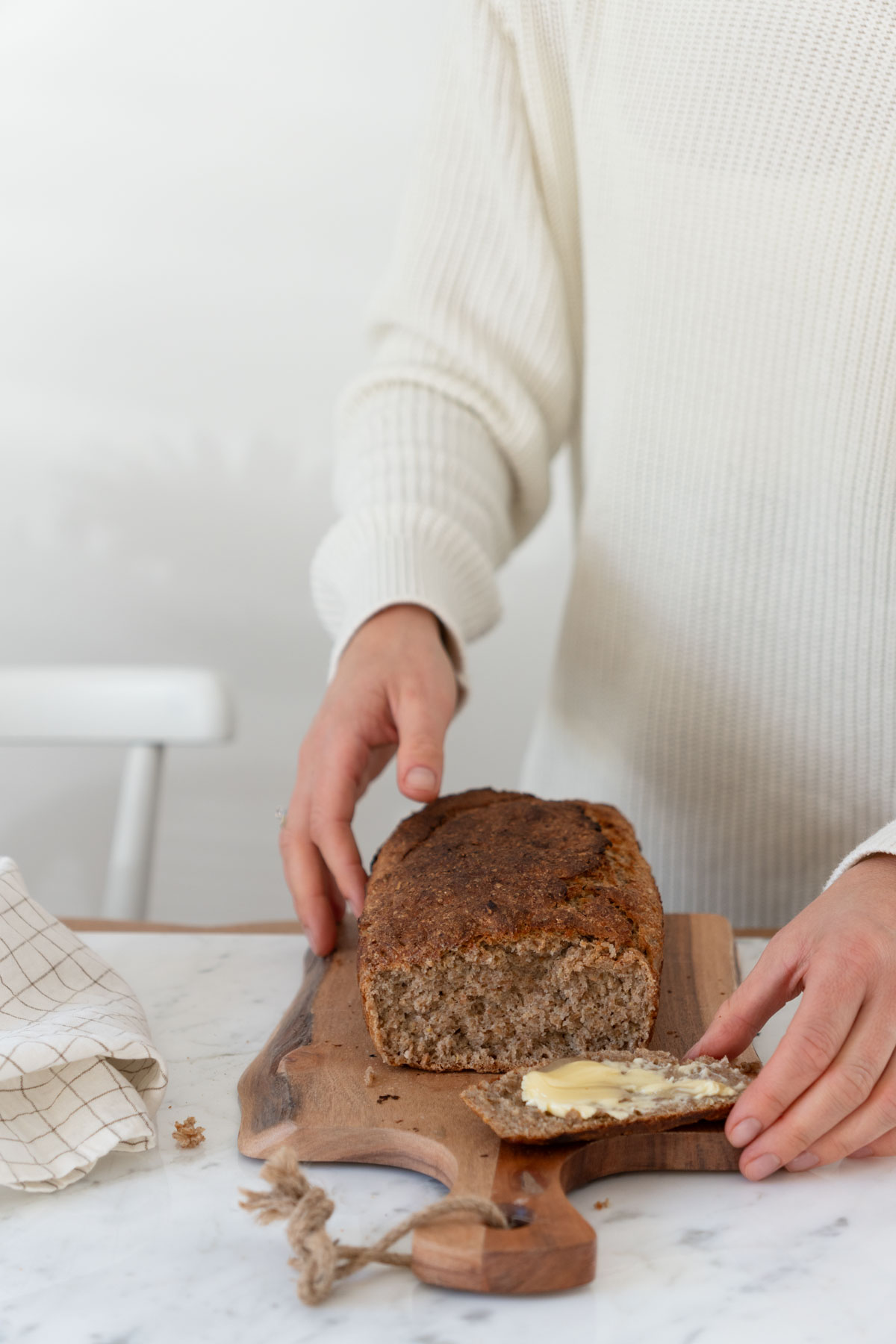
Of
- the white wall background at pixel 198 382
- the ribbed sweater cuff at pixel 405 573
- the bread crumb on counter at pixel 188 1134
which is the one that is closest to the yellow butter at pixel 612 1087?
the bread crumb on counter at pixel 188 1134

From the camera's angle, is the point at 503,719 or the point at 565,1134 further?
the point at 503,719

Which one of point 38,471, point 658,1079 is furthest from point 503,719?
point 658,1079

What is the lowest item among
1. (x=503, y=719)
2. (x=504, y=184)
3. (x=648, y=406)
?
(x=503, y=719)

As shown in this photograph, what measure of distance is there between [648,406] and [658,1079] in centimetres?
94

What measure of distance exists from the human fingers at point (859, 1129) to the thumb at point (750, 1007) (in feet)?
0.29

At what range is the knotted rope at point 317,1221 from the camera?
0.68 m

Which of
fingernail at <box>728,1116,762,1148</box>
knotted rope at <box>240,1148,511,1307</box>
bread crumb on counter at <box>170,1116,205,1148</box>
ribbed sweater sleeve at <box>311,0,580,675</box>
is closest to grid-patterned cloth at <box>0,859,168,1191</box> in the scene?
bread crumb on counter at <box>170,1116,205,1148</box>

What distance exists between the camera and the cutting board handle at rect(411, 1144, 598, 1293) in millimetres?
689

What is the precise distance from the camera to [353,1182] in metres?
0.83

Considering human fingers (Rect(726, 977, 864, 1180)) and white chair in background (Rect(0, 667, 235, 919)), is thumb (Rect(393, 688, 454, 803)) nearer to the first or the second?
human fingers (Rect(726, 977, 864, 1180))

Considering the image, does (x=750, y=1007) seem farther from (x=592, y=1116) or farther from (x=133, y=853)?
(x=133, y=853)

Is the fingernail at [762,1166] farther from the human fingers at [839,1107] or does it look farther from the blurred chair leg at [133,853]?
the blurred chair leg at [133,853]

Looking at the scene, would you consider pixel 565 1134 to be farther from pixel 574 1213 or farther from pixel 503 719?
pixel 503 719

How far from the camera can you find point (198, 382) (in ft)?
7.91
